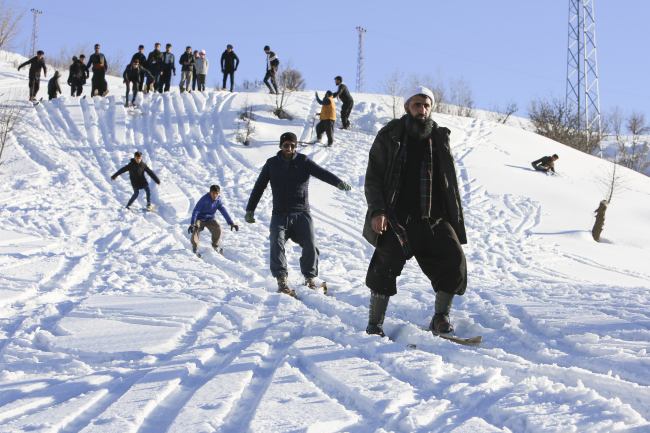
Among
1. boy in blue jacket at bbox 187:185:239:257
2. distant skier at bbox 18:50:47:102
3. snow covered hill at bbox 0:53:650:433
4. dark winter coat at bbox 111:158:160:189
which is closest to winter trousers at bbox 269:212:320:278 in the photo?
snow covered hill at bbox 0:53:650:433

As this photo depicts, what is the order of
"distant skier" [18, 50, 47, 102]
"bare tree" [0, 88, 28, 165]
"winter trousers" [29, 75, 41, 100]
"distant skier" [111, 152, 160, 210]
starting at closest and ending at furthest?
"distant skier" [111, 152, 160, 210] → "bare tree" [0, 88, 28, 165] → "distant skier" [18, 50, 47, 102] → "winter trousers" [29, 75, 41, 100]

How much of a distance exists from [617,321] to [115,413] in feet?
11.6

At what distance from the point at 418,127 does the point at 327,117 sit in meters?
12.6

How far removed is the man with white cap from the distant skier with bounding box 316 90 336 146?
39.4ft

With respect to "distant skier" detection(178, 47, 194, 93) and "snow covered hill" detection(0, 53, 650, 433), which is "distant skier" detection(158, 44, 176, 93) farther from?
"snow covered hill" detection(0, 53, 650, 433)

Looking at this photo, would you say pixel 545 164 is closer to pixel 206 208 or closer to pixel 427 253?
pixel 206 208

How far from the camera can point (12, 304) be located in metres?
4.64

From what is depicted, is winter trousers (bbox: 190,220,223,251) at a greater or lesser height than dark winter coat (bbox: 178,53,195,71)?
lesser

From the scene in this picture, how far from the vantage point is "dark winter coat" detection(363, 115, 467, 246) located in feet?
11.1

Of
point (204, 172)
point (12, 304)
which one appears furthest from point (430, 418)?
point (204, 172)

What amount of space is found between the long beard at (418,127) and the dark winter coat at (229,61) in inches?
641

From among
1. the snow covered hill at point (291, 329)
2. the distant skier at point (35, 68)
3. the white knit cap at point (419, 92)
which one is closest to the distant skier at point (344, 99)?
the snow covered hill at point (291, 329)

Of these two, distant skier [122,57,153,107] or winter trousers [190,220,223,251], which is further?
distant skier [122,57,153,107]

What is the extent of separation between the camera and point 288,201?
5.43 metres
